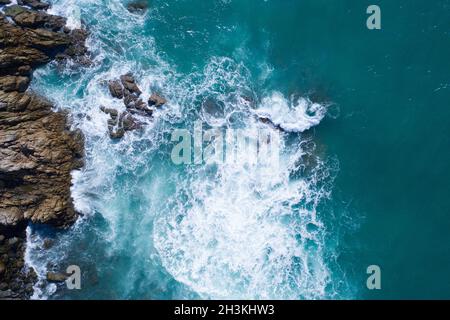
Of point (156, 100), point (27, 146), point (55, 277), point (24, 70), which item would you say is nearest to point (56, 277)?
point (55, 277)

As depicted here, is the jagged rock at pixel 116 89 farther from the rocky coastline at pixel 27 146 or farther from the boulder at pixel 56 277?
the boulder at pixel 56 277

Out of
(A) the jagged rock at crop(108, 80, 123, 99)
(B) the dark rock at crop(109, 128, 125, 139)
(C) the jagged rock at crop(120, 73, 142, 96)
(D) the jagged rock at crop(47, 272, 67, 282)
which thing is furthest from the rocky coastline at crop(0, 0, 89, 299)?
(C) the jagged rock at crop(120, 73, 142, 96)

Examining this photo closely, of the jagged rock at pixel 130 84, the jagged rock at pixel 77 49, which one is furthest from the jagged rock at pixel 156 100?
the jagged rock at pixel 77 49

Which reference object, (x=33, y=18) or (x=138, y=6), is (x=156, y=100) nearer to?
(x=138, y=6)

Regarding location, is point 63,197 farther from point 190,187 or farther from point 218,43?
point 218,43

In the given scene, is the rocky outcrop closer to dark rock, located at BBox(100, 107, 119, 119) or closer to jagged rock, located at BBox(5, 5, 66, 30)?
Result: dark rock, located at BBox(100, 107, 119, 119)

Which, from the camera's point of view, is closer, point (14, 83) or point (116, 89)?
point (14, 83)
